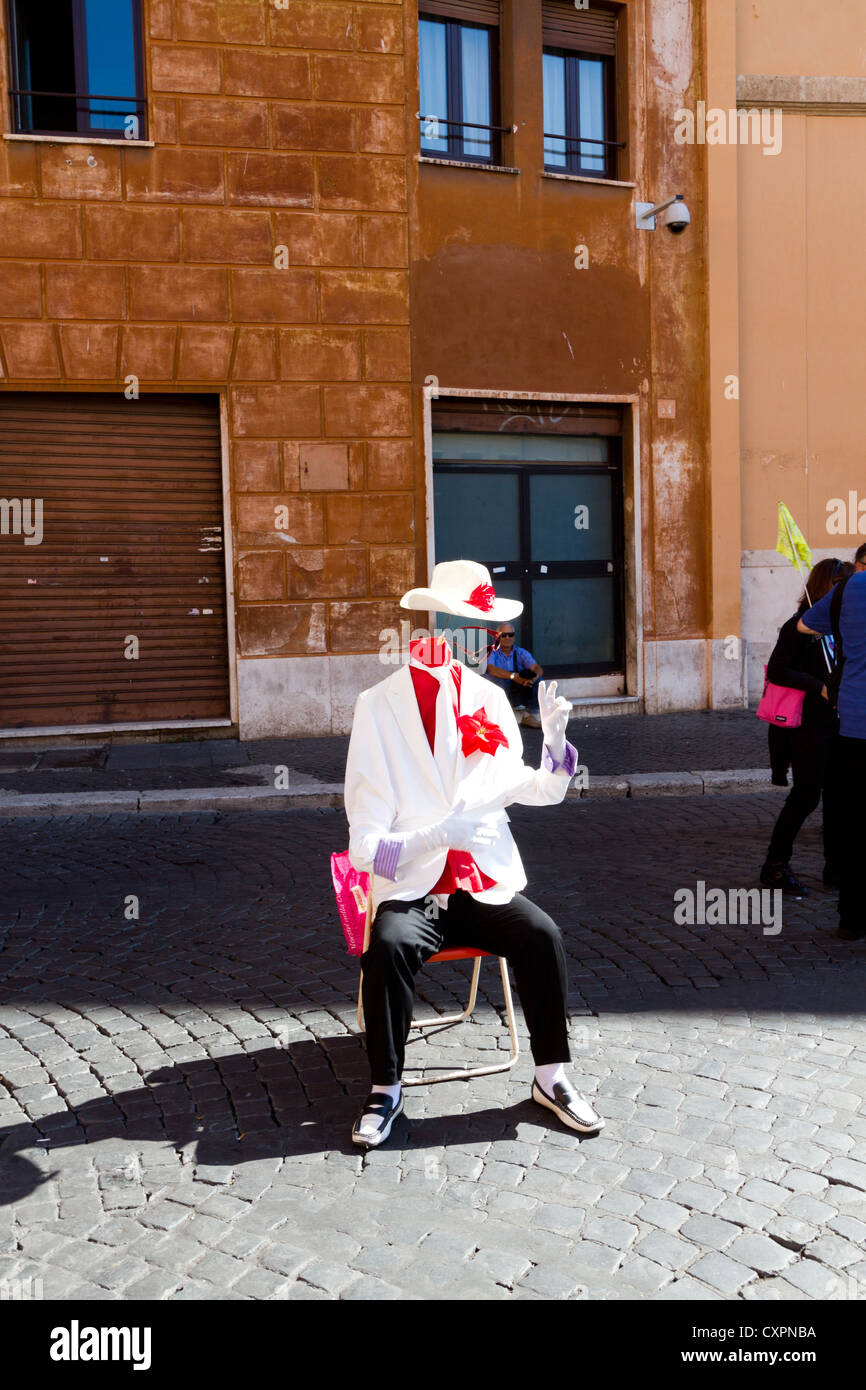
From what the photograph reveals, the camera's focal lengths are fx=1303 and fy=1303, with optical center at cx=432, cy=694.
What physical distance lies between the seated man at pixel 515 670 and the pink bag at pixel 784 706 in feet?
18.9

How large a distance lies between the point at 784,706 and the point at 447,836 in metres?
3.35

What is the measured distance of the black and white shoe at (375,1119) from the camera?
3.90 metres

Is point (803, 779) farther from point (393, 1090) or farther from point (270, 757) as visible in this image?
point (270, 757)

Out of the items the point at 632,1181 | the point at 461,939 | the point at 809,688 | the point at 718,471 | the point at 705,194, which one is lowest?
the point at 632,1181

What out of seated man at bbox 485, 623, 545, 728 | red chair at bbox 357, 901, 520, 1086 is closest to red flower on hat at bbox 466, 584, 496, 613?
red chair at bbox 357, 901, 520, 1086

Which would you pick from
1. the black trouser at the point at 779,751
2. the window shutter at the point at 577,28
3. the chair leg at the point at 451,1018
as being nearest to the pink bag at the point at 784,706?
the black trouser at the point at 779,751

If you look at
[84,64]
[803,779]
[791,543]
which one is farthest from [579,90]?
[803,779]

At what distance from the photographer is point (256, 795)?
32.5 feet

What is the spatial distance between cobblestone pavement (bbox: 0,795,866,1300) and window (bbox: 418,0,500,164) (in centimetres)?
951

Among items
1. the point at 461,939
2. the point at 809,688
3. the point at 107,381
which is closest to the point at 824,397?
the point at 107,381

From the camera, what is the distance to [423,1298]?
9.93 ft

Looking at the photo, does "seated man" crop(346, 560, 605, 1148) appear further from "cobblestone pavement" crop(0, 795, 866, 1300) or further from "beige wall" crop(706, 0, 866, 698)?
"beige wall" crop(706, 0, 866, 698)

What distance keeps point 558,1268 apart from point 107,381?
417 inches

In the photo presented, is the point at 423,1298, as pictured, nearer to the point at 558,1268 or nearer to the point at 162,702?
the point at 558,1268
